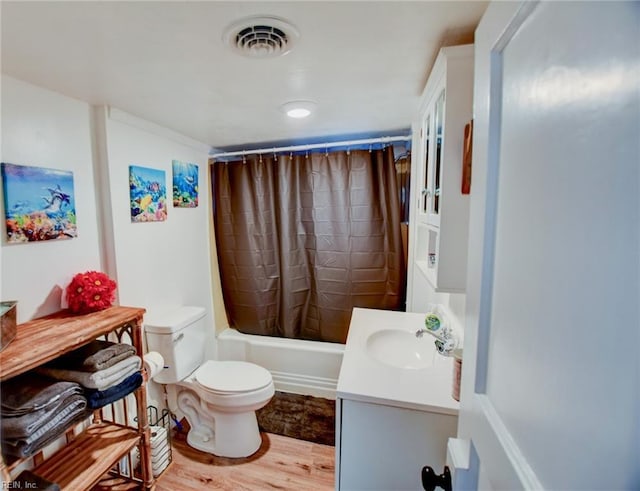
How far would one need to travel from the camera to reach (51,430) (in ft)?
3.41

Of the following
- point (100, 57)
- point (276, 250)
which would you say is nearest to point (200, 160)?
point (276, 250)

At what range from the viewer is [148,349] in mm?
1833

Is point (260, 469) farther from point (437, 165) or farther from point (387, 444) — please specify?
point (437, 165)

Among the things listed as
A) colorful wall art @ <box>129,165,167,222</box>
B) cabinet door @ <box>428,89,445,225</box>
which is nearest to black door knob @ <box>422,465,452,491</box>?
cabinet door @ <box>428,89,445,225</box>

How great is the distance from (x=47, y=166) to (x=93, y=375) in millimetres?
943

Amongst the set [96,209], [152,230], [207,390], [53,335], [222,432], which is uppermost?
[96,209]

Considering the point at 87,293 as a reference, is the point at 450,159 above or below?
above

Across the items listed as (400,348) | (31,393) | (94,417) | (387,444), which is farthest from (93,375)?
(400,348)

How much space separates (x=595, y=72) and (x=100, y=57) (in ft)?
4.48

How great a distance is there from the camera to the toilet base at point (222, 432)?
5.92ft

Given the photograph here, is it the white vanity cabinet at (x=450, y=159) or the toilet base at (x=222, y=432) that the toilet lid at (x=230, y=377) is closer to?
the toilet base at (x=222, y=432)

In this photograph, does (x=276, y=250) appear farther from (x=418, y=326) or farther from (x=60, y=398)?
(x=60, y=398)

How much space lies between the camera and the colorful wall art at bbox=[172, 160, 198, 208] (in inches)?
82.4

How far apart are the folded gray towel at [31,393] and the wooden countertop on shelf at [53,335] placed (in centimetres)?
13
